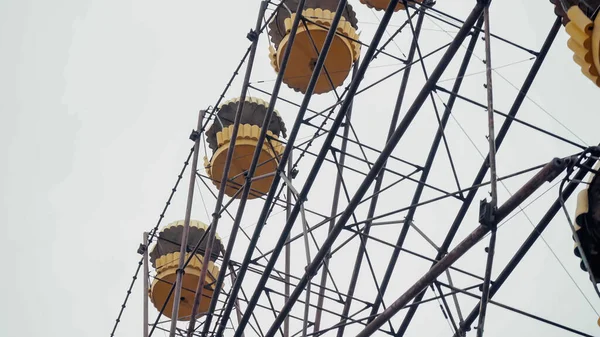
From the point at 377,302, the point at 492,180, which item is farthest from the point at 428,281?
the point at 377,302

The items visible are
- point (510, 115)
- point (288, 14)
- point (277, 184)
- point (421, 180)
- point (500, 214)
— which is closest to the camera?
point (500, 214)

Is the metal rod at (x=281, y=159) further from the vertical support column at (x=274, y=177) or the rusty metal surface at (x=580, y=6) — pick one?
the rusty metal surface at (x=580, y=6)

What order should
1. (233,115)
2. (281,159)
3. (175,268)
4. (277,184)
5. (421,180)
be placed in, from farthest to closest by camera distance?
(175,268)
(233,115)
(277,184)
(421,180)
(281,159)

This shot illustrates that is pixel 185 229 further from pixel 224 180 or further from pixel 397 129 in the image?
pixel 397 129

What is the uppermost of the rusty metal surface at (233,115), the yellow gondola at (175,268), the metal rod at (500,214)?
the rusty metal surface at (233,115)

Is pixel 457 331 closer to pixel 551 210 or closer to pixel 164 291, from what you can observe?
pixel 551 210

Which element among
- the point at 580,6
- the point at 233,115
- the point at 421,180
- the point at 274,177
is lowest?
the point at 580,6

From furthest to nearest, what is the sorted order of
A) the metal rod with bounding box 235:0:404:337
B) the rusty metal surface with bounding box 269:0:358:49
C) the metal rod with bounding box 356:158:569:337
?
the rusty metal surface with bounding box 269:0:358:49
the metal rod with bounding box 235:0:404:337
the metal rod with bounding box 356:158:569:337

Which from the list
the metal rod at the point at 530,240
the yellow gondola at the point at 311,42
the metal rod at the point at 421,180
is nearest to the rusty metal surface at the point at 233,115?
the yellow gondola at the point at 311,42

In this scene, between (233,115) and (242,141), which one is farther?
(233,115)

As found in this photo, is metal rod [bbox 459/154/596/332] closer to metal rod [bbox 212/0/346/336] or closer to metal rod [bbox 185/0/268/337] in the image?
metal rod [bbox 212/0/346/336]

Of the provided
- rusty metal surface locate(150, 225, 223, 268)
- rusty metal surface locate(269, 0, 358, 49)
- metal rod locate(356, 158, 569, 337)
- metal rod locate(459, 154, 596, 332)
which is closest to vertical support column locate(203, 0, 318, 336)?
rusty metal surface locate(269, 0, 358, 49)

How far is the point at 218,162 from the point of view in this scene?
17.9m

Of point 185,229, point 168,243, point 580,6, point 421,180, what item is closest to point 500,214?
point 580,6
